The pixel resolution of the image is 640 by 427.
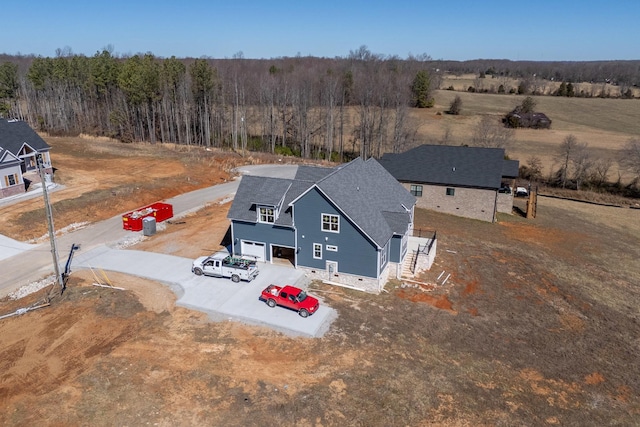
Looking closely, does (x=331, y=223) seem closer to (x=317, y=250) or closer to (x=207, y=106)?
(x=317, y=250)

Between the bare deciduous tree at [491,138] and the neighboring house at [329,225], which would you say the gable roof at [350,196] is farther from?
the bare deciduous tree at [491,138]

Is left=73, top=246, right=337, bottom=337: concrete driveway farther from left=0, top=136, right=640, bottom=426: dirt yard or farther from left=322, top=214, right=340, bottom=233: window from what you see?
left=322, top=214, right=340, bottom=233: window

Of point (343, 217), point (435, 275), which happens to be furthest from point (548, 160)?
point (343, 217)

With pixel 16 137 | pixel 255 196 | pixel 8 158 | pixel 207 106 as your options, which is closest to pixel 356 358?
pixel 255 196

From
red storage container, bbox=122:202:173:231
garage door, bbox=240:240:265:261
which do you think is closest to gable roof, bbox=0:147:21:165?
red storage container, bbox=122:202:173:231

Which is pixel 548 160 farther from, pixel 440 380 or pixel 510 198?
pixel 440 380

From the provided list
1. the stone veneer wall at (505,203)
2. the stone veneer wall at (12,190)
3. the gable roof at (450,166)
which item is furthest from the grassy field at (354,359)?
the stone veneer wall at (12,190)
